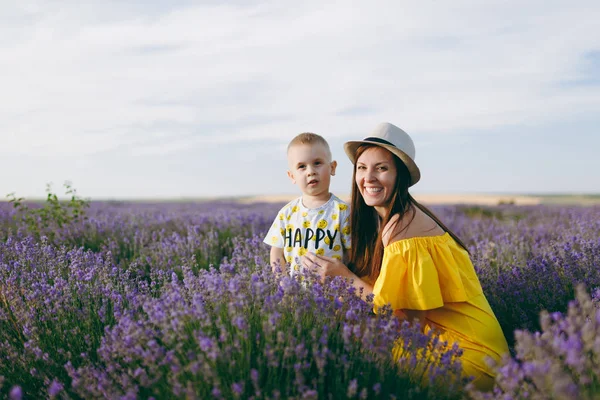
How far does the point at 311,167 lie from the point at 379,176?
1.60ft

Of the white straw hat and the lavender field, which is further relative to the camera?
the white straw hat

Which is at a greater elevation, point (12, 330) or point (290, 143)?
point (290, 143)

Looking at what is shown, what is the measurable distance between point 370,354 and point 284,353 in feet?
1.33

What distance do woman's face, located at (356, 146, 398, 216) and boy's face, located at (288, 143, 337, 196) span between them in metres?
0.38

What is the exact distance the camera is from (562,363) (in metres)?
2.01

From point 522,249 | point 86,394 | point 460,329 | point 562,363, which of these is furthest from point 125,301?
point 522,249

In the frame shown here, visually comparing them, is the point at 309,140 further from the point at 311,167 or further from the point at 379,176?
the point at 379,176

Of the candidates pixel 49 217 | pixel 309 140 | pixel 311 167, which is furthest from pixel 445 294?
pixel 49 217

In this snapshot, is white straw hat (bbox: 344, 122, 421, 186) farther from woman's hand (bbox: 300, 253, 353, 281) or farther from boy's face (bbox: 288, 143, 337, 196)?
woman's hand (bbox: 300, 253, 353, 281)

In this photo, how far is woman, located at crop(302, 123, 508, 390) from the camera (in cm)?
267

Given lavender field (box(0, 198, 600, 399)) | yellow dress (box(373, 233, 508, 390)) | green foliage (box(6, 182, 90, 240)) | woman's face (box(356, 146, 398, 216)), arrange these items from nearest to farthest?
lavender field (box(0, 198, 600, 399)) < yellow dress (box(373, 233, 508, 390)) < woman's face (box(356, 146, 398, 216)) < green foliage (box(6, 182, 90, 240))

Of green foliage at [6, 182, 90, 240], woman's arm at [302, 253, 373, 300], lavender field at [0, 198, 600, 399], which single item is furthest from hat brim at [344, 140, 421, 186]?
green foliage at [6, 182, 90, 240]

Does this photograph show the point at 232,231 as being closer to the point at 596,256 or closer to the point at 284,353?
the point at 596,256

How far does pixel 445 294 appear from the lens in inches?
110
